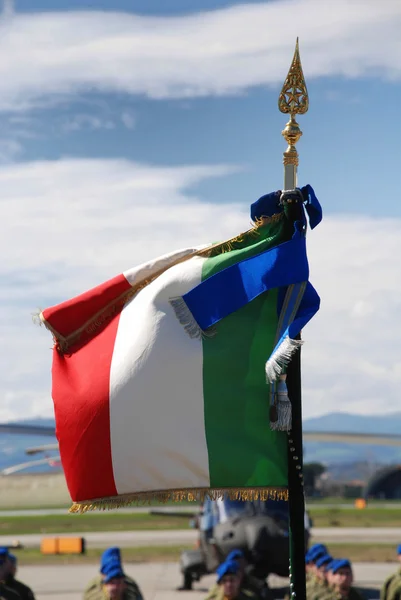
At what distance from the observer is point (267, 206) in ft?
21.4

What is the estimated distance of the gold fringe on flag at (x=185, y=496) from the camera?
6332mm

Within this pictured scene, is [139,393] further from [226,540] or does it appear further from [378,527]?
[378,527]

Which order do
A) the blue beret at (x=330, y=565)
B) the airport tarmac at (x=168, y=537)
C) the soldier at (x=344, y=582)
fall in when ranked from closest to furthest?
the soldier at (x=344, y=582) → the blue beret at (x=330, y=565) → the airport tarmac at (x=168, y=537)

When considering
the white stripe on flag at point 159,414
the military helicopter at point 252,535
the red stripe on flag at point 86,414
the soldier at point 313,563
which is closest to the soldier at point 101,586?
the soldier at point 313,563

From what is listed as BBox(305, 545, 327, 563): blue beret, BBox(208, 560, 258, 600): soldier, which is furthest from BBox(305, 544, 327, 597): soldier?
BBox(208, 560, 258, 600): soldier

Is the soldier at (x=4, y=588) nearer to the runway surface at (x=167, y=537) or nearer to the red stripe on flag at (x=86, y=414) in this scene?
the red stripe on flag at (x=86, y=414)

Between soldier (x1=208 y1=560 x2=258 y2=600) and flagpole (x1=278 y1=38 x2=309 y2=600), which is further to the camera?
soldier (x1=208 y1=560 x2=258 y2=600)

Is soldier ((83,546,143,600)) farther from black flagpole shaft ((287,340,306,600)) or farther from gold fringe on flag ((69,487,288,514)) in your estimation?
black flagpole shaft ((287,340,306,600))

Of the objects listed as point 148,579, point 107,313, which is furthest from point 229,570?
point 148,579

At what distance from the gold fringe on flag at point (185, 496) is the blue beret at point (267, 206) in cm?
153

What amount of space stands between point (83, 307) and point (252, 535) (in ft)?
40.9

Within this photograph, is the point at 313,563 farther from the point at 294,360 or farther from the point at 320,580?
the point at 294,360

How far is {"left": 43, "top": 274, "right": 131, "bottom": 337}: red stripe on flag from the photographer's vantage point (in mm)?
7008

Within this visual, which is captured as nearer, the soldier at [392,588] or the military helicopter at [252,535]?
the soldier at [392,588]
